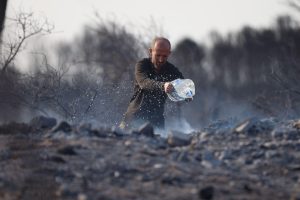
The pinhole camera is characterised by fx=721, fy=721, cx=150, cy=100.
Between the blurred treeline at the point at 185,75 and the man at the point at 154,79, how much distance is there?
11.8ft

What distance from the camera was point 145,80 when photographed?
879 cm

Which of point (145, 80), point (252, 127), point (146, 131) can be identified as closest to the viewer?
point (146, 131)

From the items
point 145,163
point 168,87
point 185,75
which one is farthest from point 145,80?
point 185,75

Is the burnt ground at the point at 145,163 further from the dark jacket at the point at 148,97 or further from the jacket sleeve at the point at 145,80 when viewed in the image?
the dark jacket at the point at 148,97

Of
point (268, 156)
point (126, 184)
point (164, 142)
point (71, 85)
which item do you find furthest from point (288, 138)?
point (71, 85)

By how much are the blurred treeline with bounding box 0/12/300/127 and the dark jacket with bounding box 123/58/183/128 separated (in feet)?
11.7

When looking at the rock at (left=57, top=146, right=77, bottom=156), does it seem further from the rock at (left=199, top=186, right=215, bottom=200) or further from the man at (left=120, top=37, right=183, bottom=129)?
the man at (left=120, top=37, right=183, bottom=129)

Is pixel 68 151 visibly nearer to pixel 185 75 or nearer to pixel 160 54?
pixel 160 54

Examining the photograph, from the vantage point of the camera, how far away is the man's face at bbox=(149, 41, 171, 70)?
9133 mm

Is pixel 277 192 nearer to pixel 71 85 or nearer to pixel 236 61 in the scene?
pixel 71 85

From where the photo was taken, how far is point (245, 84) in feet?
185

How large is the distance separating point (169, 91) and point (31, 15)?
10.5m

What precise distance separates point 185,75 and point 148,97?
20303 mm

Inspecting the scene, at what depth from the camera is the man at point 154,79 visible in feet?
29.9
